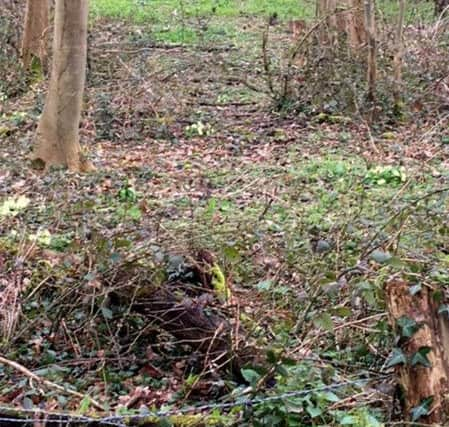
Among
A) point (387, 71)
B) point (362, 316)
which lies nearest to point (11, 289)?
point (362, 316)

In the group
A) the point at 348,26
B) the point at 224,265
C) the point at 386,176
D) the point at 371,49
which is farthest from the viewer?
the point at 348,26

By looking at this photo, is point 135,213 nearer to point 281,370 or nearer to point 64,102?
point 64,102

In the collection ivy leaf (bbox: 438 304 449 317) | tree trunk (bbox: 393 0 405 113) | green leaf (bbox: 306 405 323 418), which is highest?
tree trunk (bbox: 393 0 405 113)

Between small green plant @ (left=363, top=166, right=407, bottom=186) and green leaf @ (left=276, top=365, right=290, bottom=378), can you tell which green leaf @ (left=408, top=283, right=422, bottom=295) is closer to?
green leaf @ (left=276, top=365, right=290, bottom=378)

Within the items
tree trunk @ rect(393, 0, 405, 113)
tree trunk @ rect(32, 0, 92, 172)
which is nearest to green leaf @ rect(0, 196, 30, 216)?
tree trunk @ rect(32, 0, 92, 172)

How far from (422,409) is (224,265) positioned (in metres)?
2.27

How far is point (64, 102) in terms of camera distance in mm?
9711

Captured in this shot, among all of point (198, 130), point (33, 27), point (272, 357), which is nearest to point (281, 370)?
point (272, 357)

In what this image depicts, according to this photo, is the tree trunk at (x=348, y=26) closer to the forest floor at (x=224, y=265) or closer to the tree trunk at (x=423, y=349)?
the forest floor at (x=224, y=265)

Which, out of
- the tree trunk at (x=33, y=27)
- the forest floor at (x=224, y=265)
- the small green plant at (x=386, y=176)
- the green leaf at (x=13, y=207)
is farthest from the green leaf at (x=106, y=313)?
the tree trunk at (x=33, y=27)

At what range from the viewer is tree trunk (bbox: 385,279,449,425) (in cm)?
378

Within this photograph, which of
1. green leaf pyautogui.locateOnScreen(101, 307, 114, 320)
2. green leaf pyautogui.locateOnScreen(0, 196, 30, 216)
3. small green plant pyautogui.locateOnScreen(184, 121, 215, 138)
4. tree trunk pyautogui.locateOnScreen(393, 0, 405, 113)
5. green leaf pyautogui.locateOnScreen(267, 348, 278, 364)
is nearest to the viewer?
green leaf pyautogui.locateOnScreen(267, 348, 278, 364)

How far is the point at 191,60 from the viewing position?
51.7ft

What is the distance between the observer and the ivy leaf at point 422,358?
3.78 meters
